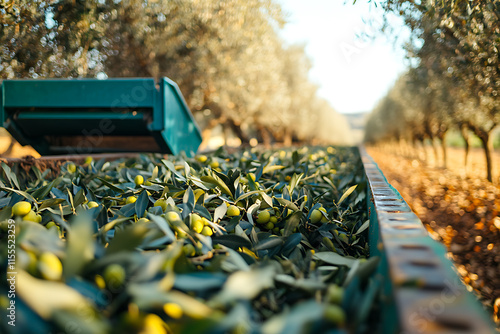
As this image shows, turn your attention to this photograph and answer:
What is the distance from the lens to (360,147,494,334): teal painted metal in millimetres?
668

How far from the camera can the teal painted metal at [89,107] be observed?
13.9 feet

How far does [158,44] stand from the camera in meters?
8.59

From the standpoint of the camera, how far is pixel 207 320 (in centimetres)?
64

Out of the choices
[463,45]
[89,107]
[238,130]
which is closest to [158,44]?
[89,107]

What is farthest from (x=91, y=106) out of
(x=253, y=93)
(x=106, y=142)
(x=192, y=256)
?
(x=253, y=93)

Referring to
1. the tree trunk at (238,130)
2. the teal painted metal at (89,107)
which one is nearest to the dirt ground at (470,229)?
the teal painted metal at (89,107)

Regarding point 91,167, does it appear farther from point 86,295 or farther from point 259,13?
point 259,13

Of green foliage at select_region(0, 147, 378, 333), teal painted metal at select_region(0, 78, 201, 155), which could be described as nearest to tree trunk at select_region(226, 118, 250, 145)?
teal painted metal at select_region(0, 78, 201, 155)

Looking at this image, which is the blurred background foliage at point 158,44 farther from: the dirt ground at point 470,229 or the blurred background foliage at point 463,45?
the dirt ground at point 470,229

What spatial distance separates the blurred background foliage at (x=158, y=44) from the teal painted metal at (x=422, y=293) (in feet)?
17.8

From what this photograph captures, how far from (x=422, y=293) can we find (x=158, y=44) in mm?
9287

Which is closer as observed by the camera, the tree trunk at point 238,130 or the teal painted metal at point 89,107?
the teal painted metal at point 89,107

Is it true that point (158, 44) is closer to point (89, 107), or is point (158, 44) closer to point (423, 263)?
point (89, 107)

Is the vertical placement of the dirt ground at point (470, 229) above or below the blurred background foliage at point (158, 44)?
below
